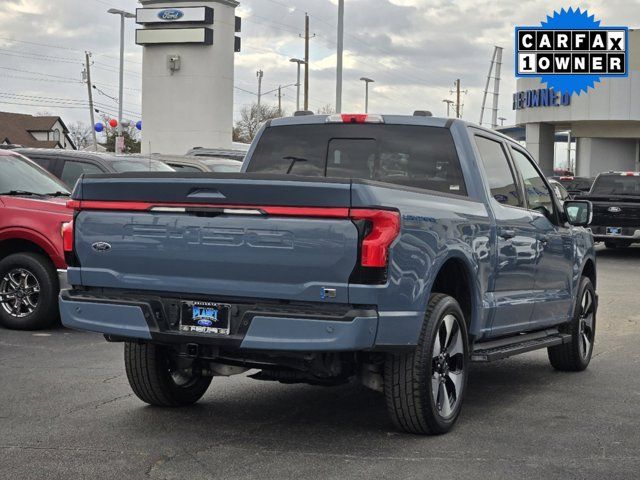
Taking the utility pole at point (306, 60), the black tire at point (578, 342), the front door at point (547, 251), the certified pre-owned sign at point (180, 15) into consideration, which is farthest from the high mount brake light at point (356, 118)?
the utility pole at point (306, 60)

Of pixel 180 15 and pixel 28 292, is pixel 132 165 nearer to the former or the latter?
pixel 28 292

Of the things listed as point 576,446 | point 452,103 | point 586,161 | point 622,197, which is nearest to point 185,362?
point 576,446

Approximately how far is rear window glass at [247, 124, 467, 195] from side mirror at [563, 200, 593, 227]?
1893 millimetres

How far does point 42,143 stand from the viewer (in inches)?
4338

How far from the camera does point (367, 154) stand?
769cm

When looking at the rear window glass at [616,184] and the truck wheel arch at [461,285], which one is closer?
the truck wheel arch at [461,285]

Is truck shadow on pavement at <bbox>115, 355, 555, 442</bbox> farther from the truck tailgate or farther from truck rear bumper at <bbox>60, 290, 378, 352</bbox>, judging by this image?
the truck tailgate

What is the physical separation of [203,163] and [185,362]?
11407 mm

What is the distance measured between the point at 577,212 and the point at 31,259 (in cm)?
544

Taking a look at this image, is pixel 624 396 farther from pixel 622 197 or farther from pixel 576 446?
pixel 622 197

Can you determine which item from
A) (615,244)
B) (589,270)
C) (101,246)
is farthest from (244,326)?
(615,244)

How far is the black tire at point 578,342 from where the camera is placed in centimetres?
911

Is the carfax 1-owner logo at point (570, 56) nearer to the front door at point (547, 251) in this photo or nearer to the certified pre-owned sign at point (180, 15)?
the certified pre-owned sign at point (180, 15)

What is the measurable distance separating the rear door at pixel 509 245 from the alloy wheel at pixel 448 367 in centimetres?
71
